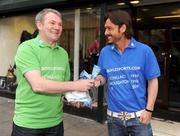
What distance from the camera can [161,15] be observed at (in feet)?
25.2

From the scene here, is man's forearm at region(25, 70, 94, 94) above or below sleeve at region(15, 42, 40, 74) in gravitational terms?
below

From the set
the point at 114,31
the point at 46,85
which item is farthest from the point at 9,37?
the point at 46,85

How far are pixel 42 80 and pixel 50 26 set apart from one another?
0.47 metres

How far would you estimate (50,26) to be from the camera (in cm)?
284

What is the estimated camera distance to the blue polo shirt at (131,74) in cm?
303

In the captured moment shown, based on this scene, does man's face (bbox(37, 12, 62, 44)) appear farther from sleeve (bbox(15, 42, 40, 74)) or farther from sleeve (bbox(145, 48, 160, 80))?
sleeve (bbox(145, 48, 160, 80))

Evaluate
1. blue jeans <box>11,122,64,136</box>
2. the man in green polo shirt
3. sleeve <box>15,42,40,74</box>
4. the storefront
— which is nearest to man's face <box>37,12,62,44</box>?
the man in green polo shirt

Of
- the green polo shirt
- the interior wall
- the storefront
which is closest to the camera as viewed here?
the green polo shirt

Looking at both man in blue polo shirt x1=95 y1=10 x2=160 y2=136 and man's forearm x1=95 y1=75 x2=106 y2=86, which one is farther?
man's forearm x1=95 y1=75 x2=106 y2=86

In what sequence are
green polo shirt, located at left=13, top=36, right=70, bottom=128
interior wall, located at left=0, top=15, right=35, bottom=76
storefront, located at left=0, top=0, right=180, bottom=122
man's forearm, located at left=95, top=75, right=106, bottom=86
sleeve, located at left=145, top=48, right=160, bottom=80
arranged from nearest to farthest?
green polo shirt, located at left=13, top=36, right=70, bottom=128 → sleeve, located at left=145, top=48, right=160, bottom=80 → man's forearm, located at left=95, top=75, right=106, bottom=86 → storefront, located at left=0, top=0, right=180, bottom=122 → interior wall, located at left=0, top=15, right=35, bottom=76

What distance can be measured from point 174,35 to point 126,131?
4924mm

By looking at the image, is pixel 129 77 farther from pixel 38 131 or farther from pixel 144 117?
pixel 38 131

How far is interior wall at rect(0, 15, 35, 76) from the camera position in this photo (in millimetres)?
9602

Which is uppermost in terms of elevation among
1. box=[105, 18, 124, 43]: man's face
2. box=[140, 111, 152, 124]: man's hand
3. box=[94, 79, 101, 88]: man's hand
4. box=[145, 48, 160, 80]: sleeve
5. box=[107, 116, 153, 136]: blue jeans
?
box=[105, 18, 124, 43]: man's face
